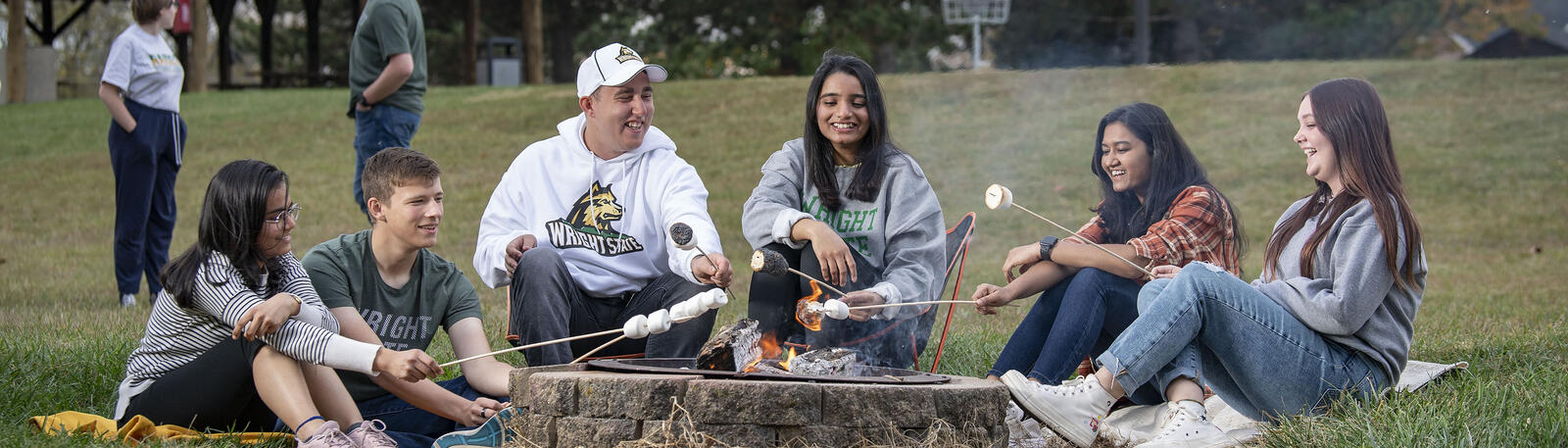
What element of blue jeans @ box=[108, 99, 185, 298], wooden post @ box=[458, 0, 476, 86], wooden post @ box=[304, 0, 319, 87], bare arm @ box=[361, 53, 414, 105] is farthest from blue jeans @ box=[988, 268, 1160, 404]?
wooden post @ box=[304, 0, 319, 87]

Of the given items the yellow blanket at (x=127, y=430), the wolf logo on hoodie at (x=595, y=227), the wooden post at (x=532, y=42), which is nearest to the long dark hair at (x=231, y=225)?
the yellow blanket at (x=127, y=430)

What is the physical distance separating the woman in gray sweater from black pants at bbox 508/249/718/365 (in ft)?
3.01

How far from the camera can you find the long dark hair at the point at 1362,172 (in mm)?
2928

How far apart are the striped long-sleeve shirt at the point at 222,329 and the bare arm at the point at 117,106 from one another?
108 inches

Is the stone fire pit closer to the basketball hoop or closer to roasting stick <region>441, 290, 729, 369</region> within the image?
roasting stick <region>441, 290, 729, 369</region>

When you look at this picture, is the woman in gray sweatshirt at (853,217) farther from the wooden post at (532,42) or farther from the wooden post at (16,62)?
the wooden post at (16,62)

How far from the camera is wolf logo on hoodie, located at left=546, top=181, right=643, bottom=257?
367cm

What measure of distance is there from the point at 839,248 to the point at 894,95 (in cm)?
1079

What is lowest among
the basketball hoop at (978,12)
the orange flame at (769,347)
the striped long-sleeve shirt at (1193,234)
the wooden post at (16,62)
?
the orange flame at (769,347)

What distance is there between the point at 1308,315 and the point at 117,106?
4.92 m

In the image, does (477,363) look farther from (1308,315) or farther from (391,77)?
(391,77)

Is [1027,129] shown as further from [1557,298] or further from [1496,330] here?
[1496,330]

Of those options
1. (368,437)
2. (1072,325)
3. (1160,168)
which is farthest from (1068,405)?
(368,437)

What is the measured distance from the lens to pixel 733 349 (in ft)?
10.6
